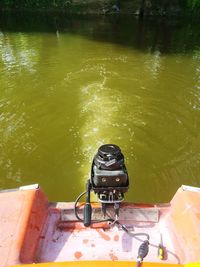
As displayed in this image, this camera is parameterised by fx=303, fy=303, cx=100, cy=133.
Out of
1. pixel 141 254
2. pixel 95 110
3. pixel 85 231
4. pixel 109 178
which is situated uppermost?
pixel 109 178

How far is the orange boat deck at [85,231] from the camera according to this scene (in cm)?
222

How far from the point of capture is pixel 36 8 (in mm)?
15789

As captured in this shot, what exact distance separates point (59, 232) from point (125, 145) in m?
2.56

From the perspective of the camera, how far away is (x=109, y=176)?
233 cm

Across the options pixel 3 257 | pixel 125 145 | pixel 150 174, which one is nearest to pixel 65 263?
pixel 3 257

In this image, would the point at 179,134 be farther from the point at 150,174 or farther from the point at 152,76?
the point at 152,76

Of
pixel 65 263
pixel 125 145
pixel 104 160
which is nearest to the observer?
pixel 65 263

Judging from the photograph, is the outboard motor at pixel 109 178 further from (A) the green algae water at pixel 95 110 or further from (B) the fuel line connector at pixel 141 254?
(A) the green algae water at pixel 95 110

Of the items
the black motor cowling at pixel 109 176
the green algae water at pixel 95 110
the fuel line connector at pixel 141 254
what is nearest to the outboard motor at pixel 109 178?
the black motor cowling at pixel 109 176

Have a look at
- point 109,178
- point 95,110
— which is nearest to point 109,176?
point 109,178

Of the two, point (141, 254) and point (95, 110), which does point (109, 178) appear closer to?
point (141, 254)

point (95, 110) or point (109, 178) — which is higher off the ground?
point (109, 178)

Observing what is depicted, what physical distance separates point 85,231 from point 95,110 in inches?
141

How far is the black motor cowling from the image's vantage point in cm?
234
